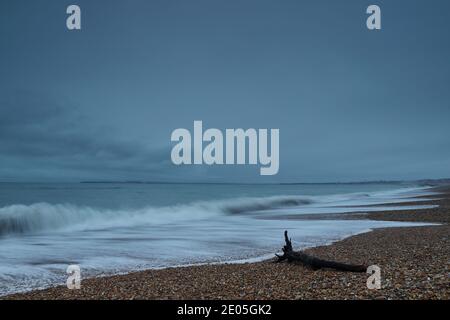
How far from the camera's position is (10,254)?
13211 millimetres

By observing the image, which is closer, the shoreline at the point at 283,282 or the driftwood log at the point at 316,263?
the shoreline at the point at 283,282

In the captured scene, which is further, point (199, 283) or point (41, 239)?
point (41, 239)

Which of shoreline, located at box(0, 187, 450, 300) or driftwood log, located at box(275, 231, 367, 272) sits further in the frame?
driftwood log, located at box(275, 231, 367, 272)

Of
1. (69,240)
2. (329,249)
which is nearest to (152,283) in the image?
(329,249)

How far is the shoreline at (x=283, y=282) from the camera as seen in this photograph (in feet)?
20.0

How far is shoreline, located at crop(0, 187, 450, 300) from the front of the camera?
6099 mm

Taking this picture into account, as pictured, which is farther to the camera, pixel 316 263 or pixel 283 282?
pixel 316 263

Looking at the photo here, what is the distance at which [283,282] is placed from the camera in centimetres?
729
